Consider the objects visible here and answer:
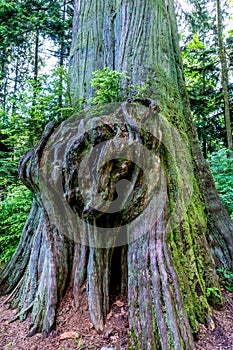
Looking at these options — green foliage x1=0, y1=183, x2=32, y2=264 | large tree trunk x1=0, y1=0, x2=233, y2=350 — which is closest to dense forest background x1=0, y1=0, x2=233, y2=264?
green foliage x1=0, y1=183, x2=32, y2=264

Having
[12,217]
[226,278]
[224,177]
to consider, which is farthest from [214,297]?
[224,177]

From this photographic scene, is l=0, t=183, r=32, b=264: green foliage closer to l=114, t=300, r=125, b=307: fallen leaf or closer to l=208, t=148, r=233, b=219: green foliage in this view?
l=114, t=300, r=125, b=307: fallen leaf

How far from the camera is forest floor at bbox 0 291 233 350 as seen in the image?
2.06m

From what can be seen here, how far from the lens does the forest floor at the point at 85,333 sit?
6.75 ft

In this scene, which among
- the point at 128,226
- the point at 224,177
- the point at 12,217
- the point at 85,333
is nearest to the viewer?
the point at 85,333

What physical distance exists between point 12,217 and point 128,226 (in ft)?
10.5

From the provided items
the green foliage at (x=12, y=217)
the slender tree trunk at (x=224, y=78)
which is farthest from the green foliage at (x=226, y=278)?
the slender tree trunk at (x=224, y=78)

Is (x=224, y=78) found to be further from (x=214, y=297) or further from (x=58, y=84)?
(x=214, y=297)

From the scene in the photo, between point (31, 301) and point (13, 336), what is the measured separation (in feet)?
1.13

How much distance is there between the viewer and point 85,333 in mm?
2166

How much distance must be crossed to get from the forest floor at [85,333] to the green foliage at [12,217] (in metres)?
2.38

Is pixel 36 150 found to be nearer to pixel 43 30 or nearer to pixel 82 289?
pixel 82 289

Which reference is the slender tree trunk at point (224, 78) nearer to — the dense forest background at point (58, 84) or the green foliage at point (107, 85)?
the dense forest background at point (58, 84)

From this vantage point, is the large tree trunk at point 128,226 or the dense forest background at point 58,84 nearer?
the large tree trunk at point 128,226
